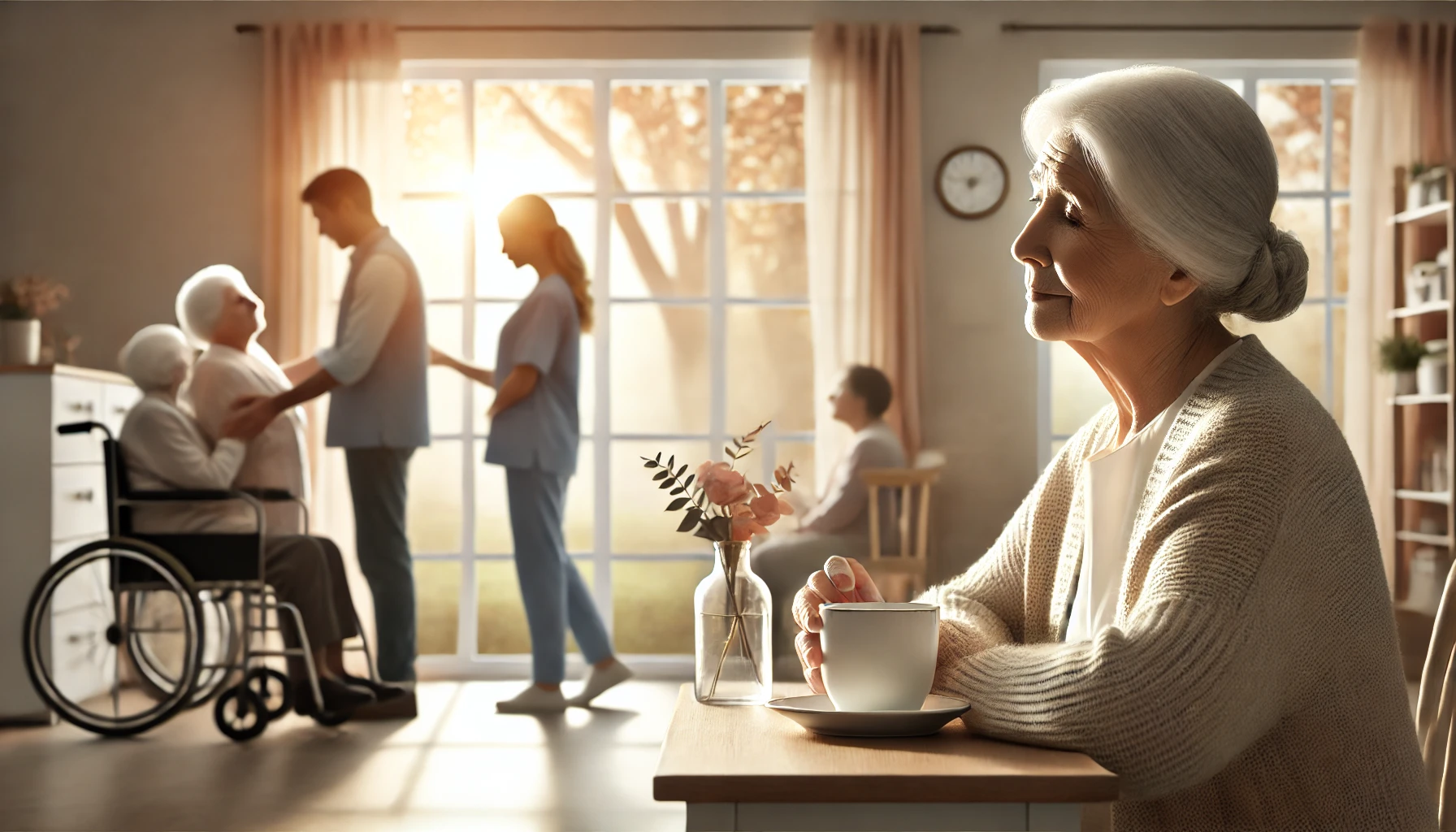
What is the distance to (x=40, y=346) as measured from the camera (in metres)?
4.86

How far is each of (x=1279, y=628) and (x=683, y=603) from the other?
4.03 m

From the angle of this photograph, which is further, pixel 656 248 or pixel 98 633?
pixel 656 248

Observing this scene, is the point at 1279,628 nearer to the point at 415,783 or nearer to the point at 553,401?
the point at 415,783

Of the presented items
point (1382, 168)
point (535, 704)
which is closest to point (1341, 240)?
point (1382, 168)

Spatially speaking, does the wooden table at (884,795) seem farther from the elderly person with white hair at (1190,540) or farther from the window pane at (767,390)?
the window pane at (767,390)

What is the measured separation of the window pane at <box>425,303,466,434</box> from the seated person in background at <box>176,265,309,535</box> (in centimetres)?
56

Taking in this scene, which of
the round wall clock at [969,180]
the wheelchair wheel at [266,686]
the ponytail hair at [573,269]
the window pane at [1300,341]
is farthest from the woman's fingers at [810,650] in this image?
the window pane at [1300,341]

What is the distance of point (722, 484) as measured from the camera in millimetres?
1132

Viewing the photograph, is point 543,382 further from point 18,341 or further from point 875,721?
point 875,721

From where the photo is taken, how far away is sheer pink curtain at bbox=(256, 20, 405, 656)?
5094 mm

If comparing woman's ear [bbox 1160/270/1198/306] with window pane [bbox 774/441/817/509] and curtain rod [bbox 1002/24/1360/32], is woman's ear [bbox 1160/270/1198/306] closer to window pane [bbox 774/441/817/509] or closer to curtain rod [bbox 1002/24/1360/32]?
window pane [bbox 774/441/817/509]

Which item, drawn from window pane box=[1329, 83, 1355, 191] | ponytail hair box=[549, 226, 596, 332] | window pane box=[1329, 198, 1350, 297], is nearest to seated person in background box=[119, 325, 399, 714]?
ponytail hair box=[549, 226, 596, 332]

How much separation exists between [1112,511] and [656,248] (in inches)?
300

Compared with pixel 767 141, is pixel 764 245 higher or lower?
lower
